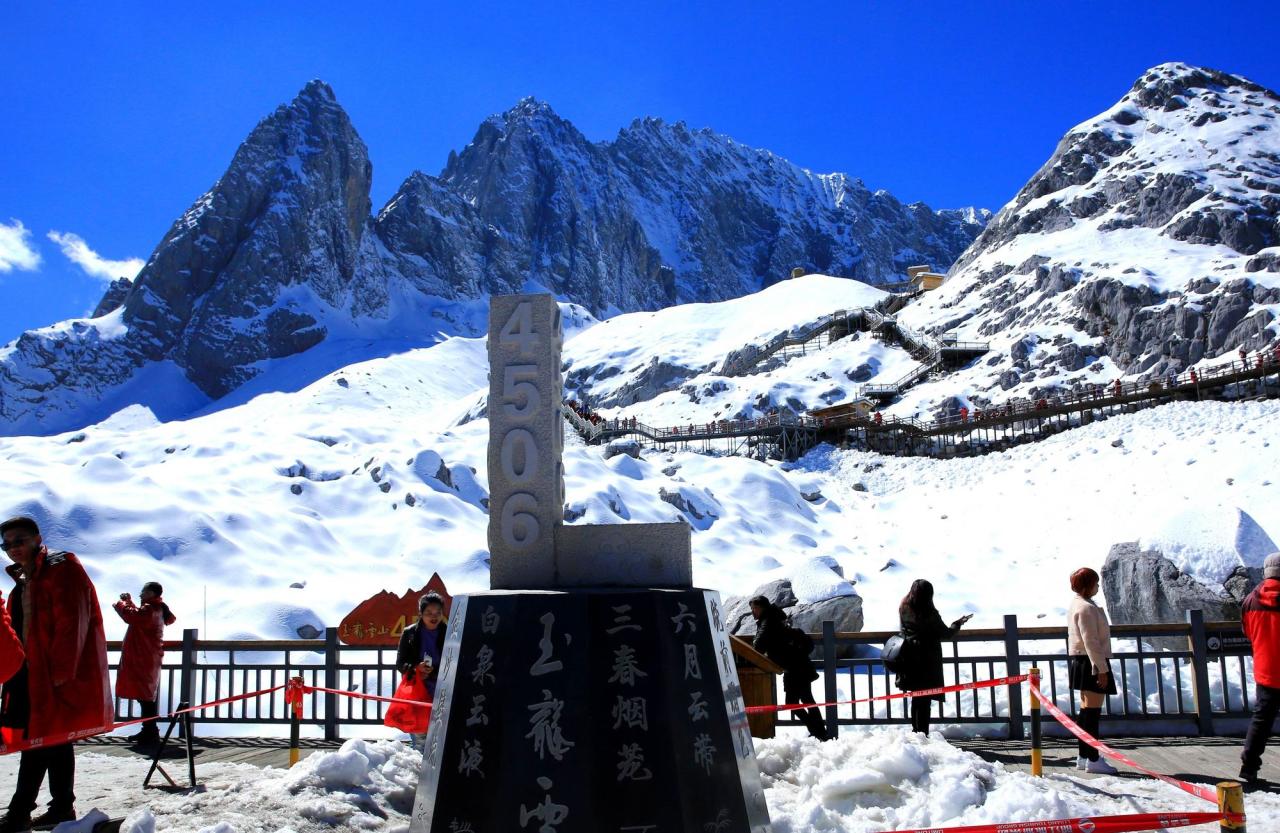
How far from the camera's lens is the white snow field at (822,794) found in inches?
228

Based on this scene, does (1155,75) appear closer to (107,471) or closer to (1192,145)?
(1192,145)

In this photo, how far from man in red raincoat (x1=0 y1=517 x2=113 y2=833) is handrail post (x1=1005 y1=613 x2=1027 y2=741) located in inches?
306

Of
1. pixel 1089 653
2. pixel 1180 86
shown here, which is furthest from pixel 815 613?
pixel 1180 86

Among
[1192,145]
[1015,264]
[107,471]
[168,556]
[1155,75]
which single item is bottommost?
[168,556]

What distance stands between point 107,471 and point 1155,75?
8430cm

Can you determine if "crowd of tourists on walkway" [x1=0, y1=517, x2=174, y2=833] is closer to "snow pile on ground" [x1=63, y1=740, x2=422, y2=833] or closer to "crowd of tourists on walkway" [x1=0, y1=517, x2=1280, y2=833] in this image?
"crowd of tourists on walkway" [x1=0, y1=517, x2=1280, y2=833]

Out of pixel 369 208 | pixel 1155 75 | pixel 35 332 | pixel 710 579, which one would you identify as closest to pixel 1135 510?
pixel 710 579

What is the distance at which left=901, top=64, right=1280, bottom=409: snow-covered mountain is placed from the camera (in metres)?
44.0

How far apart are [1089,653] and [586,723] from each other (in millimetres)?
4625

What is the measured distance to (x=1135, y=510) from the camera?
2408cm

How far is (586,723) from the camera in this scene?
14.9 feet

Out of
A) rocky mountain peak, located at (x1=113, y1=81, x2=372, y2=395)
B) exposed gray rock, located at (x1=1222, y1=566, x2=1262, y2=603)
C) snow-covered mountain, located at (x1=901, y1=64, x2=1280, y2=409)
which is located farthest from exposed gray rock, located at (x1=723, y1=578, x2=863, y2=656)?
rocky mountain peak, located at (x1=113, y1=81, x2=372, y2=395)

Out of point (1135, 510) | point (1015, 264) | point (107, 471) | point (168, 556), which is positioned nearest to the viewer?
point (168, 556)

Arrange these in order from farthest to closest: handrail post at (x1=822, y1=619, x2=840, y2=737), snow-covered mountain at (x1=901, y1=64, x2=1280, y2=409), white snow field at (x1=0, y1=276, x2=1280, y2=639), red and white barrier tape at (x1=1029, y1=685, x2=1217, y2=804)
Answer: snow-covered mountain at (x1=901, y1=64, x2=1280, y2=409)
white snow field at (x1=0, y1=276, x2=1280, y2=639)
handrail post at (x1=822, y1=619, x2=840, y2=737)
red and white barrier tape at (x1=1029, y1=685, x2=1217, y2=804)
